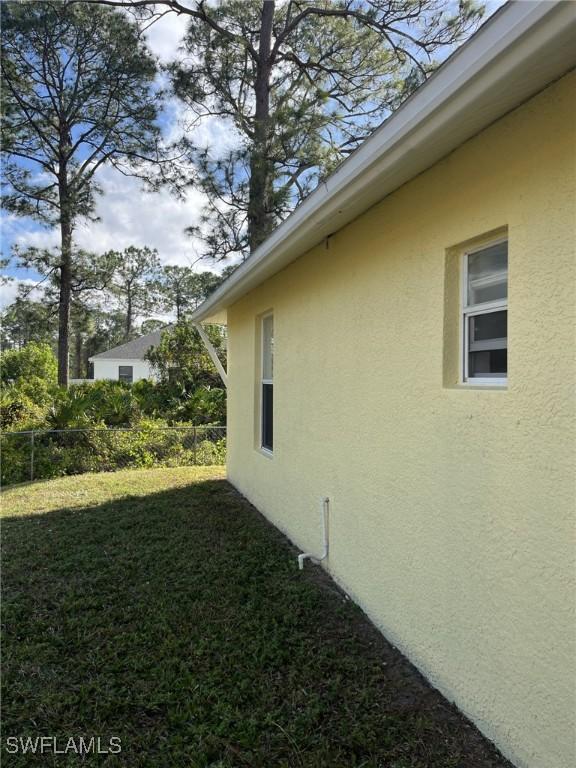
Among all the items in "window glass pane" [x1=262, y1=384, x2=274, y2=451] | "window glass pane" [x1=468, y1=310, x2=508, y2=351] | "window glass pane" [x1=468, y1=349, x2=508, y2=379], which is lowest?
"window glass pane" [x1=262, y1=384, x2=274, y2=451]

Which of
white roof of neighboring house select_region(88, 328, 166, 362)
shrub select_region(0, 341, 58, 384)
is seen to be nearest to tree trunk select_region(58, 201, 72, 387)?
shrub select_region(0, 341, 58, 384)

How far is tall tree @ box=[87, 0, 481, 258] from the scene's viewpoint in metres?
10.6

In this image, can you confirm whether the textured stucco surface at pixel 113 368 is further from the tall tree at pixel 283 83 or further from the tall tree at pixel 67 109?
the tall tree at pixel 283 83

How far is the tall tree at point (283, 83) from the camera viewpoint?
10.6 meters

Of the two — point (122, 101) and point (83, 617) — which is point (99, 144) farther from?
point (83, 617)

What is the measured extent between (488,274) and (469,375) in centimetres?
53

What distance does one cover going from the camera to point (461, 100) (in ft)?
6.27

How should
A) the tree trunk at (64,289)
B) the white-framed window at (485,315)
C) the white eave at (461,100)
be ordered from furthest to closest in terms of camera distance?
1. the tree trunk at (64,289)
2. the white-framed window at (485,315)
3. the white eave at (461,100)

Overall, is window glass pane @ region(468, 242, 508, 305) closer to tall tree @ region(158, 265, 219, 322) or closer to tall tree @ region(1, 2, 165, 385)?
tall tree @ region(1, 2, 165, 385)

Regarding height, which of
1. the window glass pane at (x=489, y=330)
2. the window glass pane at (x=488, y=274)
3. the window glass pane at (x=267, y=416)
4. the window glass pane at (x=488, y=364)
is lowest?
the window glass pane at (x=267, y=416)

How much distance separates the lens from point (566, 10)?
143cm

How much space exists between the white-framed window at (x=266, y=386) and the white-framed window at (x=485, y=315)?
12.5 feet

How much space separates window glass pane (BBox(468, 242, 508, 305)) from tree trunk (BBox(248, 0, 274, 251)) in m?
7.99
